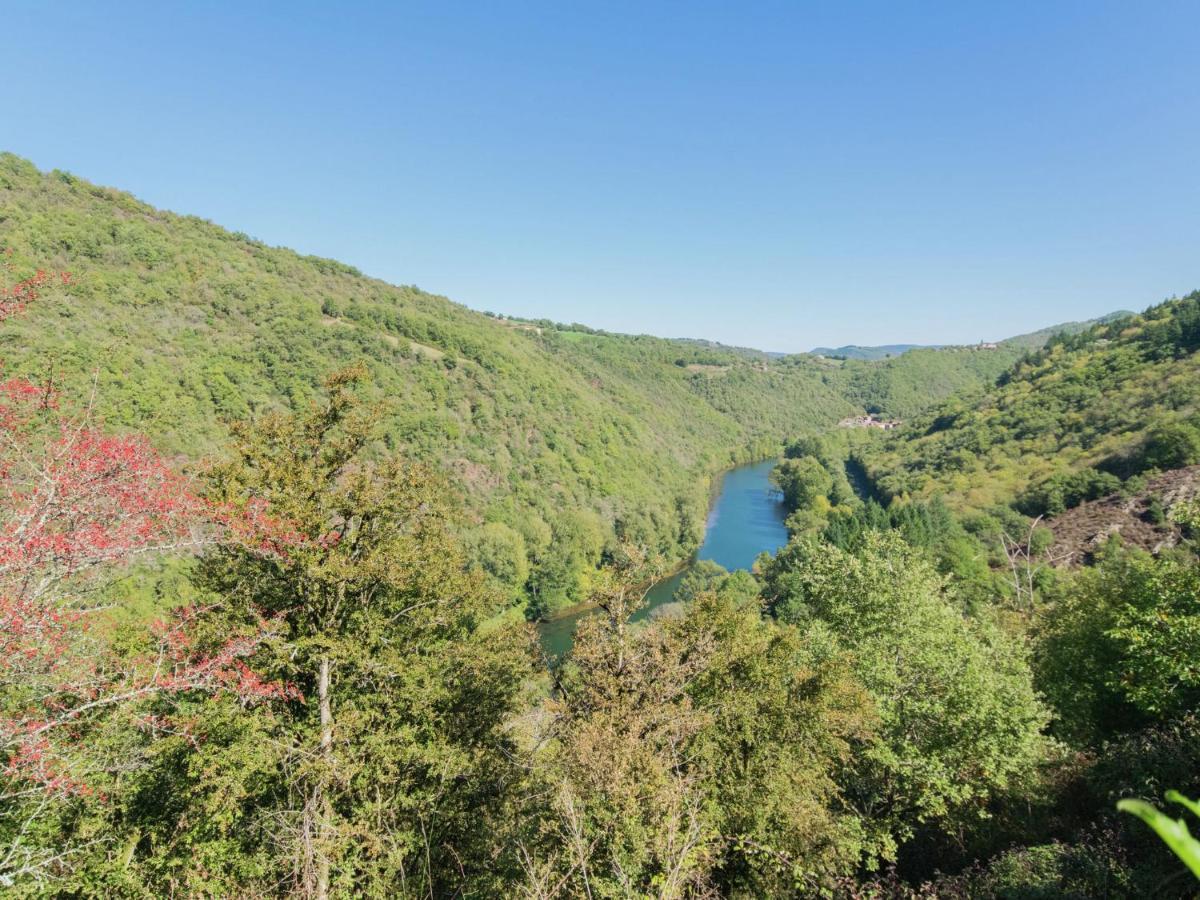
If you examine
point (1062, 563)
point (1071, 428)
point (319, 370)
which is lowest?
point (1062, 563)

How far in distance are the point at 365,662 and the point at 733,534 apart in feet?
261


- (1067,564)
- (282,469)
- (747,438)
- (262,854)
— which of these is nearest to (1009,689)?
(262,854)

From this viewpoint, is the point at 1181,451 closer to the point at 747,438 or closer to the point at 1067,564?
the point at 1067,564

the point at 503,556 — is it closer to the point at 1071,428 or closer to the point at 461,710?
the point at 461,710

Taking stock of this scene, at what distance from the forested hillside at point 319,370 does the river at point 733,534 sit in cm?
408

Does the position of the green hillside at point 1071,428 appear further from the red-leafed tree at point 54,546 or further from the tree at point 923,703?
the red-leafed tree at point 54,546

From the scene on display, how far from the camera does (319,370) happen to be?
61.0 metres

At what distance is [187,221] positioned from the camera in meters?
84.3

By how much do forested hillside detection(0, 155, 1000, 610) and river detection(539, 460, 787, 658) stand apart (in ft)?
13.4

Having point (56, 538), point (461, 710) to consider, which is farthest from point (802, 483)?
point (56, 538)

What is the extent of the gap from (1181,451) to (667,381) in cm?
13160

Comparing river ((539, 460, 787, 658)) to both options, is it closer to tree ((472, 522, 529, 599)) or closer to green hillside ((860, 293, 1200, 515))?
tree ((472, 522, 529, 599))

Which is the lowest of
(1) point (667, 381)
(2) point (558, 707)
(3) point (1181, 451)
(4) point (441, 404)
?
(2) point (558, 707)

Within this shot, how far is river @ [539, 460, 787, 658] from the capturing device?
2030 inches
